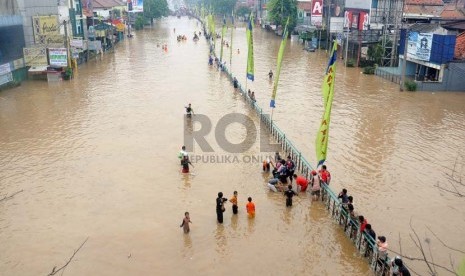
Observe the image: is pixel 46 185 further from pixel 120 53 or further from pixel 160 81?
pixel 120 53

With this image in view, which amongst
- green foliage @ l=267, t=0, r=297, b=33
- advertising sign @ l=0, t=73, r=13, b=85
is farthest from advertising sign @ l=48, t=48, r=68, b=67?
green foliage @ l=267, t=0, r=297, b=33

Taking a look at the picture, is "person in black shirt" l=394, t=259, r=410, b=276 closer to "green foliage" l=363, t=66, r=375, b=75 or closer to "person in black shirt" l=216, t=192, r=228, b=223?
Result: "person in black shirt" l=216, t=192, r=228, b=223

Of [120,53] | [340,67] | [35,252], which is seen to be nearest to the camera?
[35,252]

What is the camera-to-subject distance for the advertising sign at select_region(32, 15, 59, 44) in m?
41.1

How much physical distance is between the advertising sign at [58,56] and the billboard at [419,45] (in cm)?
3157

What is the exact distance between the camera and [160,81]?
39719 millimetres

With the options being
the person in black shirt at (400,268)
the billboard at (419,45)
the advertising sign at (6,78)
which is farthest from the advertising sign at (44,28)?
the person in black shirt at (400,268)

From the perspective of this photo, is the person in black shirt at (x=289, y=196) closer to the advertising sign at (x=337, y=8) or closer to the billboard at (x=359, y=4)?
the billboard at (x=359, y=4)

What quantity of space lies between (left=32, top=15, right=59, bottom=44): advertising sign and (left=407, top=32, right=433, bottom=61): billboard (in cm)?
3303

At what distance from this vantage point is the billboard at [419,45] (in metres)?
35.3

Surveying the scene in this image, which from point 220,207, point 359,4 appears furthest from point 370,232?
point 359,4

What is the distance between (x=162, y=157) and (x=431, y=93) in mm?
24132

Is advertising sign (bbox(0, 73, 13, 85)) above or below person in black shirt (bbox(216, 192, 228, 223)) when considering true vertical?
above

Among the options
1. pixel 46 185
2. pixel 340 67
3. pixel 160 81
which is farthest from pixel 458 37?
pixel 46 185
